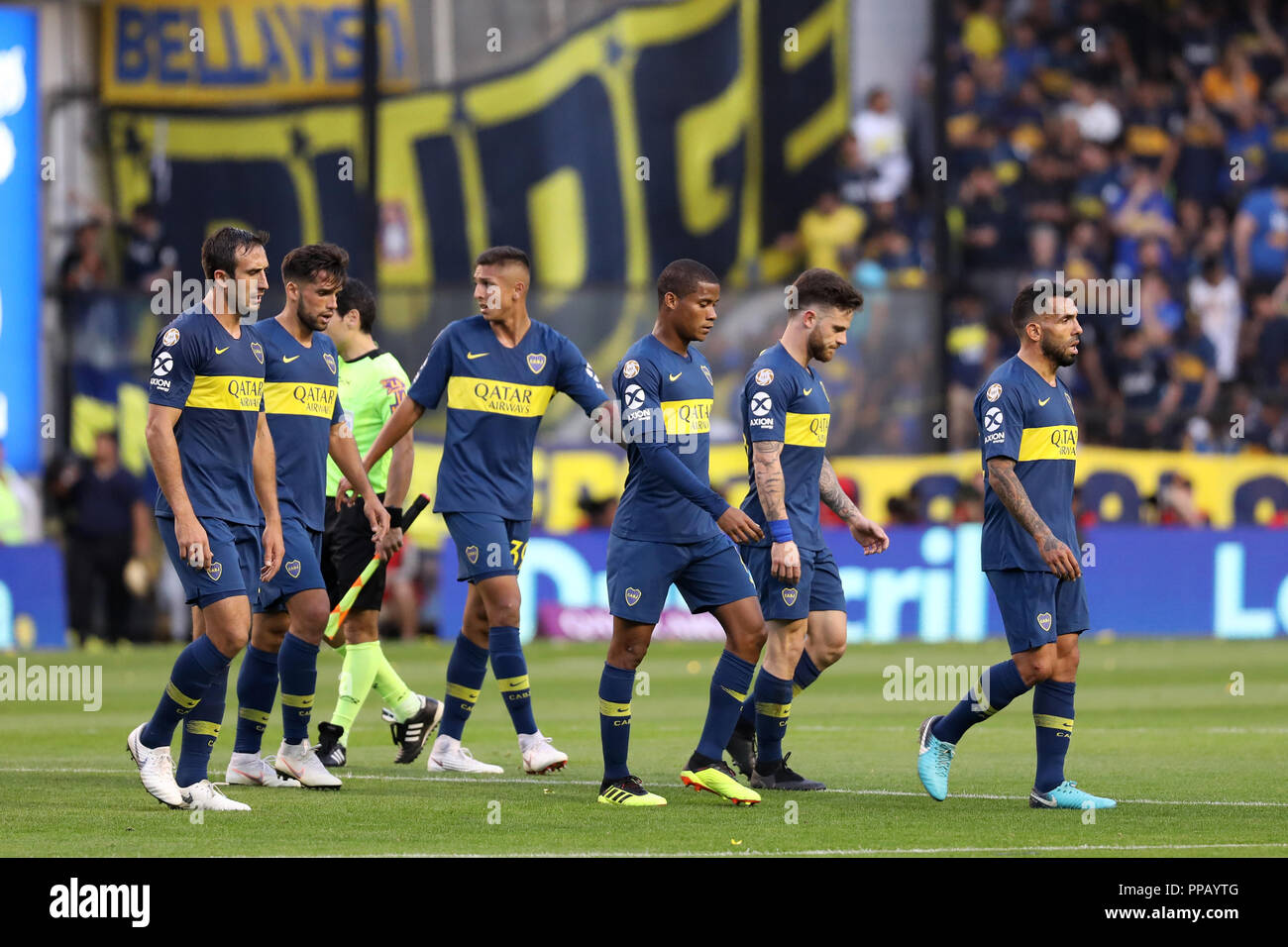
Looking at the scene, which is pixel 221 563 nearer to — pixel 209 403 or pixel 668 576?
pixel 209 403

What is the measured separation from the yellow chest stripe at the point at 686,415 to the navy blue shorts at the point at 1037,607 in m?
1.49

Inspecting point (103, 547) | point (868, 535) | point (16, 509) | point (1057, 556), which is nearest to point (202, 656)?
point (868, 535)

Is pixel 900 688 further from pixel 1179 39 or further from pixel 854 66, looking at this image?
pixel 1179 39

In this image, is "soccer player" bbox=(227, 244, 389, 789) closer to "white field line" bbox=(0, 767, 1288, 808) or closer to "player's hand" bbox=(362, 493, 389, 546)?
"player's hand" bbox=(362, 493, 389, 546)

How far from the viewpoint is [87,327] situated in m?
23.1

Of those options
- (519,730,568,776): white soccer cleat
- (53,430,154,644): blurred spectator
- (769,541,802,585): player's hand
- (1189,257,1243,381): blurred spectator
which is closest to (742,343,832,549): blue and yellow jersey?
(769,541,802,585): player's hand

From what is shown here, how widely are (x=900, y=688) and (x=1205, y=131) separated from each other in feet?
43.6

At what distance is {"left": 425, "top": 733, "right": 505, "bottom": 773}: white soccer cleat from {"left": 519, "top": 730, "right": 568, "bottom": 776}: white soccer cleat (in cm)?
57

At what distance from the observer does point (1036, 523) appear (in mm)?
8750

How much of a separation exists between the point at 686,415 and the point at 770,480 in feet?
1.57

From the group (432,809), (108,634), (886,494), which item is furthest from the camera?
(886,494)

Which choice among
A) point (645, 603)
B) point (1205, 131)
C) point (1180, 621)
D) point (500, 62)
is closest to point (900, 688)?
point (1180, 621)

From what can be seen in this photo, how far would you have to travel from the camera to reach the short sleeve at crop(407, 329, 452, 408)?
9.77 m

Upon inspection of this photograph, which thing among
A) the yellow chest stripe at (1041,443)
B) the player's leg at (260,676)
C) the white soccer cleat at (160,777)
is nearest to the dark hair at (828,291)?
the yellow chest stripe at (1041,443)
